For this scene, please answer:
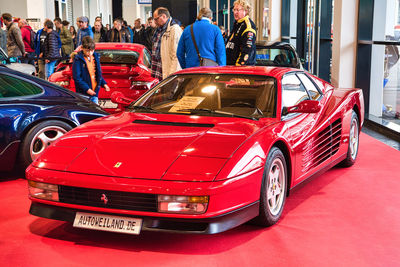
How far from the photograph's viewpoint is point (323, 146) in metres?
5.25

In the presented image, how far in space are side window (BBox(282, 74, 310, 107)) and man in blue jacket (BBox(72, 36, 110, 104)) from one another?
3312 mm

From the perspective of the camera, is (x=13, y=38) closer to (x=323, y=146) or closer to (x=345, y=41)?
(x=345, y=41)

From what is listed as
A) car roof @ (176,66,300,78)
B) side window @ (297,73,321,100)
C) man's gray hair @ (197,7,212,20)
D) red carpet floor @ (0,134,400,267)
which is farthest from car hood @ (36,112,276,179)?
man's gray hair @ (197,7,212,20)

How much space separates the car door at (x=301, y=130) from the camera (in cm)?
464

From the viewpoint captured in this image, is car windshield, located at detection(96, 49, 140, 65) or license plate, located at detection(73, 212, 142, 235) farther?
car windshield, located at detection(96, 49, 140, 65)

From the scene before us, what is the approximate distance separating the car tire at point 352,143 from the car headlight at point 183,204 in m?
3.04

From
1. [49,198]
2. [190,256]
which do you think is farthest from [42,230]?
[190,256]

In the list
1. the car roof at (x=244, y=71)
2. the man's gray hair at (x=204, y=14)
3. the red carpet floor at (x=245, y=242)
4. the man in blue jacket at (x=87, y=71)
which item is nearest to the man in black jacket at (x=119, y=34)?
the man's gray hair at (x=204, y=14)

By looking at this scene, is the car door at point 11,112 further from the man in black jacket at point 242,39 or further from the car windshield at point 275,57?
the car windshield at point 275,57

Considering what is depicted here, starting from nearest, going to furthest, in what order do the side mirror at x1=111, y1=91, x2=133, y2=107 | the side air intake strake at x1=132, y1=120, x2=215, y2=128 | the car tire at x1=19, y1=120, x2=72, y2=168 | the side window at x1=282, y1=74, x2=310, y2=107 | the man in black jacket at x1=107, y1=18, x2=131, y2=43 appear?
the side air intake strake at x1=132, y1=120, x2=215, y2=128 < the side window at x1=282, y1=74, x2=310, y2=107 < the side mirror at x1=111, y1=91, x2=133, y2=107 < the car tire at x1=19, y1=120, x2=72, y2=168 < the man in black jacket at x1=107, y1=18, x2=131, y2=43

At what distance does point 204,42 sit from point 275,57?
11.6ft

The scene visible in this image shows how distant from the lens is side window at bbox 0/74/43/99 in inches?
224

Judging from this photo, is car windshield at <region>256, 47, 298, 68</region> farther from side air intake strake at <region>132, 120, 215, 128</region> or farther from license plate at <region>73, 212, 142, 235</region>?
license plate at <region>73, 212, 142, 235</region>

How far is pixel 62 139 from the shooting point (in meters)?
4.34
